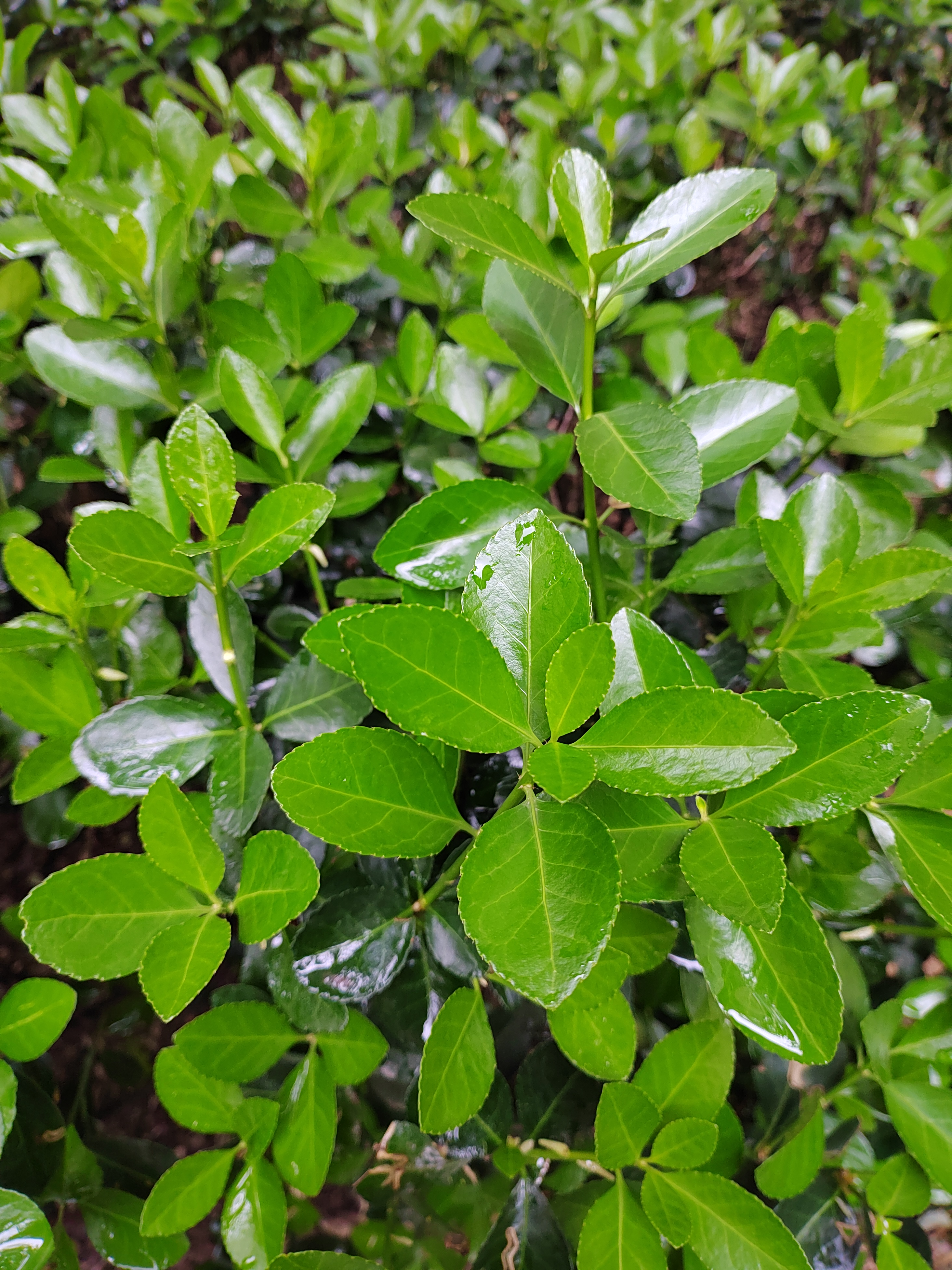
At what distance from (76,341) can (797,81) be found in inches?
49.9

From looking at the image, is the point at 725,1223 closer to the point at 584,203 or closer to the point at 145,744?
the point at 145,744

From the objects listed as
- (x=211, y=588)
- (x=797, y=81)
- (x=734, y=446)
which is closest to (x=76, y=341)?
(x=211, y=588)

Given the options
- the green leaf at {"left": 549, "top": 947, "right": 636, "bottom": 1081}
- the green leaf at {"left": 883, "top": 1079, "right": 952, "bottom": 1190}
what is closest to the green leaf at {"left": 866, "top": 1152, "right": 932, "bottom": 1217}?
the green leaf at {"left": 883, "top": 1079, "right": 952, "bottom": 1190}

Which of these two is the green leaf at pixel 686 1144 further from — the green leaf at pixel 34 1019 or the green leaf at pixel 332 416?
the green leaf at pixel 332 416

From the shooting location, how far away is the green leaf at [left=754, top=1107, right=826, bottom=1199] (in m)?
0.64

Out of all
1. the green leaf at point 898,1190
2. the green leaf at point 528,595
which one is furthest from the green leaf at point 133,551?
the green leaf at point 898,1190

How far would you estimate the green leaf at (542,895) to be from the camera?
36 centimetres

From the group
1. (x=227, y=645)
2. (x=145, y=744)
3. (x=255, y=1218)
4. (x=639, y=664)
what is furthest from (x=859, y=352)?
(x=255, y=1218)

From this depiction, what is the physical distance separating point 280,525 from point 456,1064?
43 centimetres

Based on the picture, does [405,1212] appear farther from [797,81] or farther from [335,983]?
[797,81]

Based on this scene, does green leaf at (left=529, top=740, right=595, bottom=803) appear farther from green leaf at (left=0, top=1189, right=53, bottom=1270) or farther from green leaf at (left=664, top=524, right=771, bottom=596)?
green leaf at (left=0, top=1189, right=53, bottom=1270)

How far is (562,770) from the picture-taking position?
40cm

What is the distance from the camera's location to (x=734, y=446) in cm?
60

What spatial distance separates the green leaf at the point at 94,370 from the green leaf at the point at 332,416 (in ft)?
0.59
